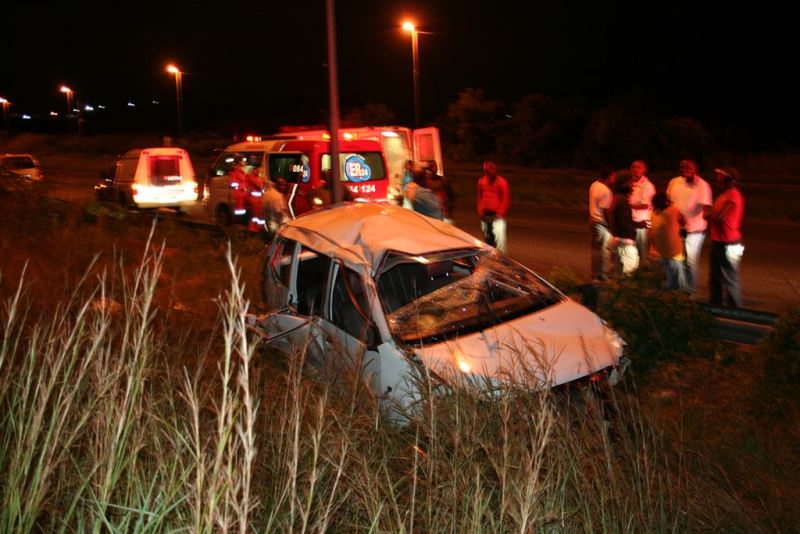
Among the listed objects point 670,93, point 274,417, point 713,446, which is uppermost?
point 670,93

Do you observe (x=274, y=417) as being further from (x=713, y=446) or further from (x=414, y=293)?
(x=414, y=293)

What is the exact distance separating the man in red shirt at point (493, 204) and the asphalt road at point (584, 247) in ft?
4.62

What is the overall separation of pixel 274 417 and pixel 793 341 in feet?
13.0

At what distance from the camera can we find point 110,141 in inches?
2751

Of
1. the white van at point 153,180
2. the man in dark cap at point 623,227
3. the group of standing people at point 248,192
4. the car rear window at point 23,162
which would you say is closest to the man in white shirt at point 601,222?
the man in dark cap at point 623,227

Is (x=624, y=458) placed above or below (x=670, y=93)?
below

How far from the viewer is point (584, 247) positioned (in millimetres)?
16469

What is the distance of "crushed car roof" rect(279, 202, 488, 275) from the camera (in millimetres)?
6383

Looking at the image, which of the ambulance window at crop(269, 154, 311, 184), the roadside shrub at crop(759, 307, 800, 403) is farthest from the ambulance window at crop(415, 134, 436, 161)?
the roadside shrub at crop(759, 307, 800, 403)

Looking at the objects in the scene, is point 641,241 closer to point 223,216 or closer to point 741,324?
point 741,324

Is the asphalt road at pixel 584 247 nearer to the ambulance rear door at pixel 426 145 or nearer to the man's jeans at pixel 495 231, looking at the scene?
the man's jeans at pixel 495 231

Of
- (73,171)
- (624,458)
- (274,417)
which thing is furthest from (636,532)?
(73,171)

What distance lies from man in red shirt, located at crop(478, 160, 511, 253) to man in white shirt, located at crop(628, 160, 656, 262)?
87.0 inches

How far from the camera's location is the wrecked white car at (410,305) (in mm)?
5332
